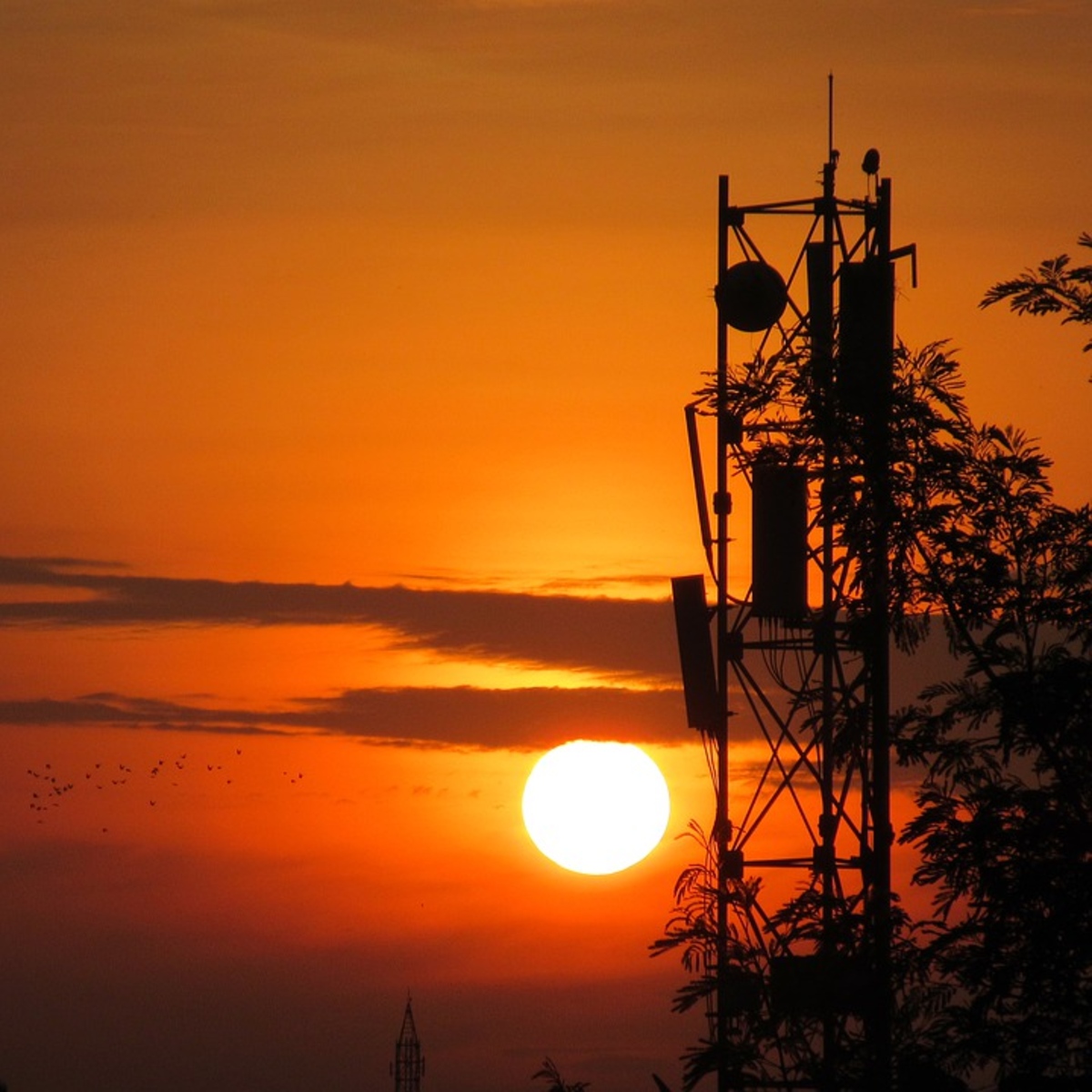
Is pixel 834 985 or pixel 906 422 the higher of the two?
pixel 906 422

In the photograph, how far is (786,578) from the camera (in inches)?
990

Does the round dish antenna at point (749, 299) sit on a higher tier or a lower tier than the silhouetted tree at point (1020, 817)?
higher

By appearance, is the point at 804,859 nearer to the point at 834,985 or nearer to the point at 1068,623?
the point at 834,985

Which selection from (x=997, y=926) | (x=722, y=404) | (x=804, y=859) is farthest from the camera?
(x=804, y=859)

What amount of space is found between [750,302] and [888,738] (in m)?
7.58

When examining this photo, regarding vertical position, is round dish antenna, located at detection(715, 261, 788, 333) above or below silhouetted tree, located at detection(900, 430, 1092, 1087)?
above

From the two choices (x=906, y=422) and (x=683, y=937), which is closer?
(x=906, y=422)

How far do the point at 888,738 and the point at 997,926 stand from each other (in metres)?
3.35

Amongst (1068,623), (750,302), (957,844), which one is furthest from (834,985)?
(750,302)

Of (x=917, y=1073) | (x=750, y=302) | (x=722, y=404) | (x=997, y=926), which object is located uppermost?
(x=750, y=302)

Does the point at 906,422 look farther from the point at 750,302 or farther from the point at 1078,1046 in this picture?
the point at 750,302

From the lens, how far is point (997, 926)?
1683cm

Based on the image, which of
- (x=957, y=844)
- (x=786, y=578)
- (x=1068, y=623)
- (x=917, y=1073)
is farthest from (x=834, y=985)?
(x=786, y=578)

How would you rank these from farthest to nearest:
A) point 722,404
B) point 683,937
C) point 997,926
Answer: point 683,937 < point 722,404 < point 997,926
